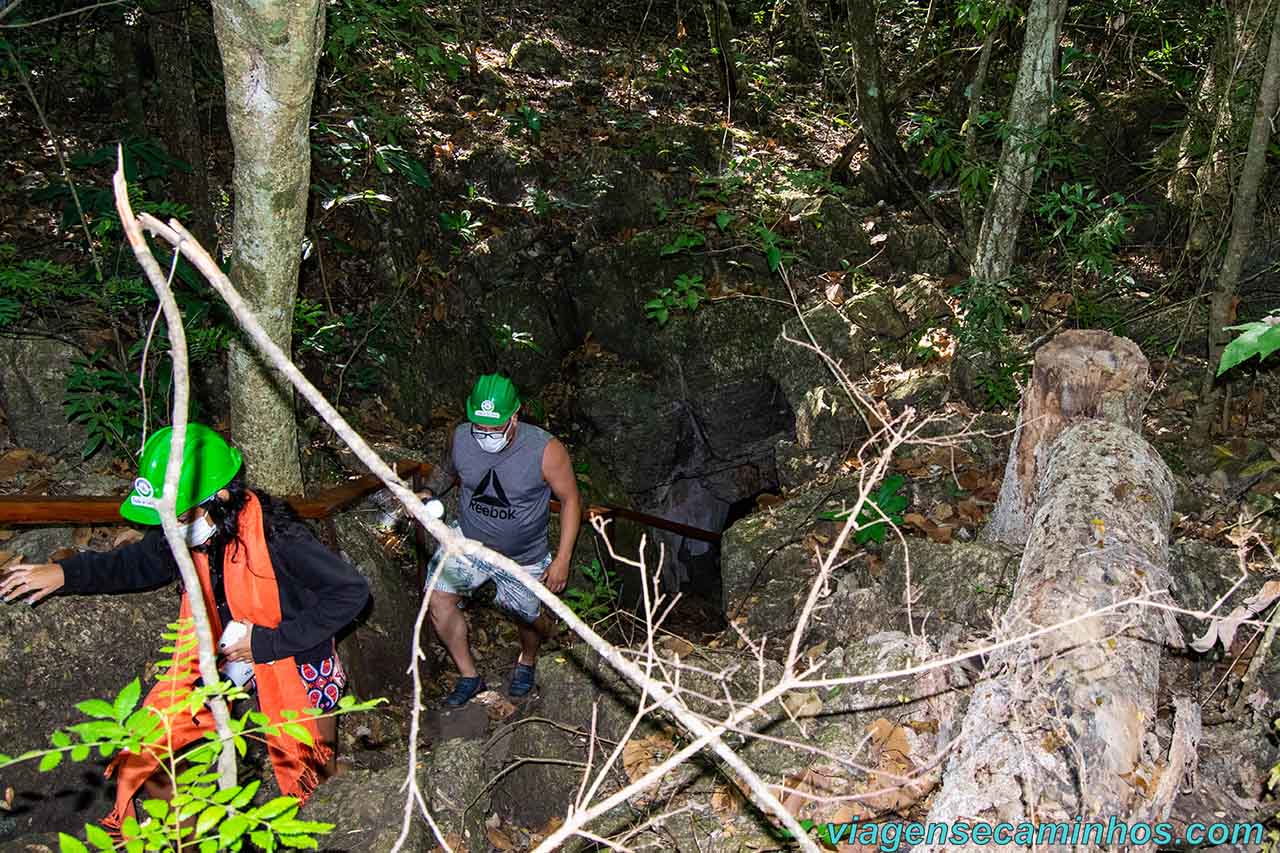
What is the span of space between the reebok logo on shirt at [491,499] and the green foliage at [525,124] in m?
5.70

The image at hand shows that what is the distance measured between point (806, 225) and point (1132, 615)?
643 centimetres

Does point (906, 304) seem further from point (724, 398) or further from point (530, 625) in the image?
point (530, 625)

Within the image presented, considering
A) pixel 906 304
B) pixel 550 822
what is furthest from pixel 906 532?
pixel 906 304

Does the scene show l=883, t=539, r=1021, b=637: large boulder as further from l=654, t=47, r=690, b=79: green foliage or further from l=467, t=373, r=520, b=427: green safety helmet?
l=654, t=47, r=690, b=79: green foliage

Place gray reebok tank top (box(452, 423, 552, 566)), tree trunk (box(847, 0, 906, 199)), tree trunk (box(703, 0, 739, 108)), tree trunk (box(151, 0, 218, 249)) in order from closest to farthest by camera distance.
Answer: gray reebok tank top (box(452, 423, 552, 566)) < tree trunk (box(151, 0, 218, 249)) < tree trunk (box(847, 0, 906, 199)) < tree trunk (box(703, 0, 739, 108))

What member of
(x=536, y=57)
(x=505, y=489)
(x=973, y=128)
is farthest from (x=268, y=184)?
(x=536, y=57)

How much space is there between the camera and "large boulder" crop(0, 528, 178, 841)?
3451mm

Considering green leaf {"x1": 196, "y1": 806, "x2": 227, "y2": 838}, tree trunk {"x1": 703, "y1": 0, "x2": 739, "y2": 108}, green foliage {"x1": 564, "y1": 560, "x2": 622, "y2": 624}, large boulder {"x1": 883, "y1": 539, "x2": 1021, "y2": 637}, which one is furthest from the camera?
tree trunk {"x1": 703, "y1": 0, "x2": 739, "y2": 108}

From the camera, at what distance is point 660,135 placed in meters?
9.55

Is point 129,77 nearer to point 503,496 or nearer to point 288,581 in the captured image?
point 503,496

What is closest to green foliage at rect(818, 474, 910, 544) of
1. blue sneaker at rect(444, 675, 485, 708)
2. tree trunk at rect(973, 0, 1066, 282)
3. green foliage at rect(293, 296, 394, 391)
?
tree trunk at rect(973, 0, 1066, 282)

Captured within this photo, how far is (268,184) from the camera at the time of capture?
369cm

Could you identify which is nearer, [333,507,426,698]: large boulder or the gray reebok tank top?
the gray reebok tank top

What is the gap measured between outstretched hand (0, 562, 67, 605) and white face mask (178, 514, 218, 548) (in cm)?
54
